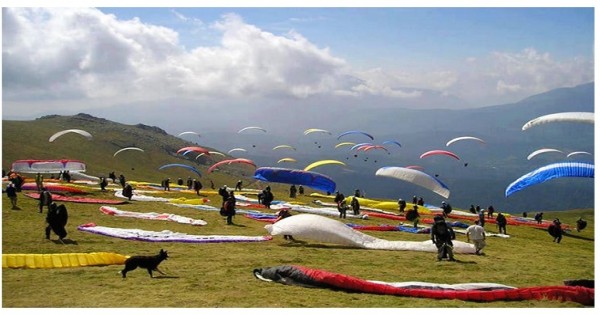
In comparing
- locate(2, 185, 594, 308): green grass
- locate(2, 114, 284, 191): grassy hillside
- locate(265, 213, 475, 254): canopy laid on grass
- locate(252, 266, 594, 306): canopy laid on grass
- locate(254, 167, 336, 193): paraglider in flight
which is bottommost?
locate(2, 185, 594, 308): green grass

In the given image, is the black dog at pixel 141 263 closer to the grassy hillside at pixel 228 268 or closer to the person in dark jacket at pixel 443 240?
the grassy hillside at pixel 228 268

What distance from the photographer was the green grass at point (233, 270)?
13070mm

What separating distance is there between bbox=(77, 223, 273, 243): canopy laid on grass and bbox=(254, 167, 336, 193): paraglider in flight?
1453cm

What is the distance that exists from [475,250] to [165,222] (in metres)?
16.3

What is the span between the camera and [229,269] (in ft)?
57.1

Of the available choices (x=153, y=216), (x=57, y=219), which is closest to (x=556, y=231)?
(x=153, y=216)

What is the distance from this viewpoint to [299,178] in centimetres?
4081

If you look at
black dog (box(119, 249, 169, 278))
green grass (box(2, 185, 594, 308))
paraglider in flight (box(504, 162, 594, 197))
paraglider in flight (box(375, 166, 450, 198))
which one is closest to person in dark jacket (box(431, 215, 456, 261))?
green grass (box(2, 185, 594, 308))

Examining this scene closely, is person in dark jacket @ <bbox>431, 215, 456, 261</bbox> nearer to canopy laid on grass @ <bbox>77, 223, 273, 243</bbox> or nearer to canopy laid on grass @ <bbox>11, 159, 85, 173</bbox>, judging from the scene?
canopy laid on grass @ <bbox>77, 223, 273, 243</bbox>

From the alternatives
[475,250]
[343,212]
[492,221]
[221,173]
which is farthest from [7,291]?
[221,173]

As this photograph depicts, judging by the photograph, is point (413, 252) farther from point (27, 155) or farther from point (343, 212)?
point (27, 155)

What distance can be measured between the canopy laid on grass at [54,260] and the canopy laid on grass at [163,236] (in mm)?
5352

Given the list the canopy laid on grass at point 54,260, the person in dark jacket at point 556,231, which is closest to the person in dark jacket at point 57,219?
the canopy laid on grass at point 54,260

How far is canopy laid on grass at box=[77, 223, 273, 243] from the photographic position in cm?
2348
